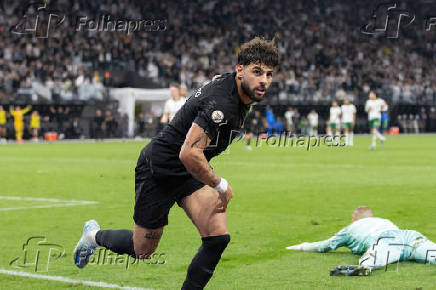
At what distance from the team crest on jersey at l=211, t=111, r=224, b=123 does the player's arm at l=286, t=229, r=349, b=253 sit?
9.55 ft

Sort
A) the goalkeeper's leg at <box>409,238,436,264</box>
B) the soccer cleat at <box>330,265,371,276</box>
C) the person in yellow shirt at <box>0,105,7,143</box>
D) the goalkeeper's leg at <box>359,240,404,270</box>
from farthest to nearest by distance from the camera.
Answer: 1. the person in yellow shirt at <box>0,105,7,143</box>
2. the goalkeeper's leg at <box>409,238,436,264</box>
3. the goalkeeper's leg at <box>359,240,404,270</box>
4. the soccer cleat at <box>330,265,371,276</box>

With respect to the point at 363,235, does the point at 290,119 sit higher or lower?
lower

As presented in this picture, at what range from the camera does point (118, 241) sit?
625 cm

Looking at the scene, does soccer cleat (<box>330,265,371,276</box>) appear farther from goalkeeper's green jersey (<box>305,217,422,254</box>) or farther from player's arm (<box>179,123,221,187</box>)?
player's arm (<box>179,123,221,187</box>)

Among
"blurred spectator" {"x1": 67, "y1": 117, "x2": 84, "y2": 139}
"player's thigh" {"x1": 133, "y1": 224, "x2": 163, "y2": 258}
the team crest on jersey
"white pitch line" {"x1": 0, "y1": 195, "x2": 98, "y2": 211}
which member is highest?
the team crest on jersey

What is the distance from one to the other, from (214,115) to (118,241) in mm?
1740

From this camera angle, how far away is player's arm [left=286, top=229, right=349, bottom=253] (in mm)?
7504

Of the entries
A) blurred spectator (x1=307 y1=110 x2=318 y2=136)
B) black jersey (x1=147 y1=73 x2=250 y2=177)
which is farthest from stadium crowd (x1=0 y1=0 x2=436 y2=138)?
black jersey (x1=147 y1=73 x2=250 y2=177)

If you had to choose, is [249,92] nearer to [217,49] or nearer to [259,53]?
[259,53]

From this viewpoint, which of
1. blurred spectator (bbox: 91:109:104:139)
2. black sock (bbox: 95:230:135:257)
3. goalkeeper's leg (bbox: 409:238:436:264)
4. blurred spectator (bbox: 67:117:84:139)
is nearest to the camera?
black sock (bbox: 95:230:135:257)

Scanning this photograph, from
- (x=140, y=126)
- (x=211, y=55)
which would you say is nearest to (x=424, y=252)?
(x=140, y=126)

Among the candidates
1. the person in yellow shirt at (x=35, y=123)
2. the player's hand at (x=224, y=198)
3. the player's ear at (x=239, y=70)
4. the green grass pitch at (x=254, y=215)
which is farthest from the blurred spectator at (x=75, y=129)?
the player's ear at (x=239, y=70)

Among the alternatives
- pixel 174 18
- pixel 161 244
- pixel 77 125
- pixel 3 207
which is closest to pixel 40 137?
pixel 77 125

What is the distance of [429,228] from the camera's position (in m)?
9.13
